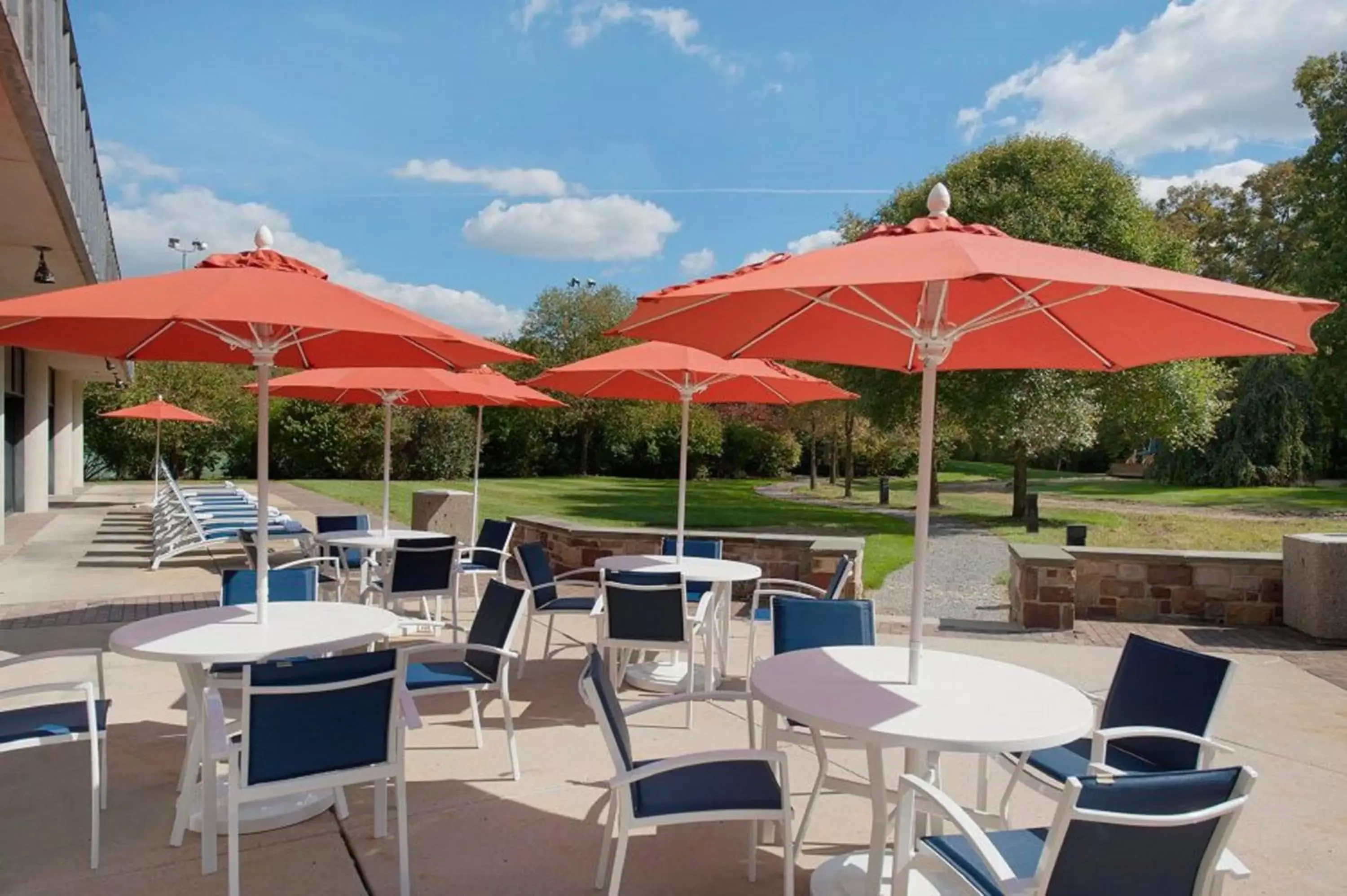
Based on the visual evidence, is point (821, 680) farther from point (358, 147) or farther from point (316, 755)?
point (358, 147)

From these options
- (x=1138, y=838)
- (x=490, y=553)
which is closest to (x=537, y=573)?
(x=490, y=553)

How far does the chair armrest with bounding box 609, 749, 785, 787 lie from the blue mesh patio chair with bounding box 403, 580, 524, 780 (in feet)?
4.76

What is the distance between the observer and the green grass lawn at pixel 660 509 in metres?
16.2

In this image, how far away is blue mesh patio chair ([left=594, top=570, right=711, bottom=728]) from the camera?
507 centimetres

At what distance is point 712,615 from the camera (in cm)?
565

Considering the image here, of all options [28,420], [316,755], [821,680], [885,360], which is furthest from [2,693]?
[28,420]

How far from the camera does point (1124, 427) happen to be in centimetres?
2052

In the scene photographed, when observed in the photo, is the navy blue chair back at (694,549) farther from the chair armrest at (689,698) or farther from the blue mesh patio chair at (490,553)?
the chair armrest at (689,698)

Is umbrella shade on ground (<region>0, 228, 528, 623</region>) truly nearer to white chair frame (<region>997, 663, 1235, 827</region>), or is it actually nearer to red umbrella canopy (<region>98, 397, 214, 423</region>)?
white chair frame (<region>997, 663, 1235, 827</region>)

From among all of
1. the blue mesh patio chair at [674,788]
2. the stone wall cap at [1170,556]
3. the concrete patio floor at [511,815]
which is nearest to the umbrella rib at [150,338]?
the concrete patio floor at [511,815]

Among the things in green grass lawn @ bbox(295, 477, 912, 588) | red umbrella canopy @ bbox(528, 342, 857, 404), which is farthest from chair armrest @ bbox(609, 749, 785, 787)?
green grass lawn @ bbox(295, 477, 912, 588)

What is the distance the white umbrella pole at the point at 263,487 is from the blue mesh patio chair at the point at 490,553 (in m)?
3.73

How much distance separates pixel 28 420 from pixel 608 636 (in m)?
15.8

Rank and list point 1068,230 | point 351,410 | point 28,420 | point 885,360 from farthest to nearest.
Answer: point 351,410 < point 1068,230 < point 28,420 < point 885,360
